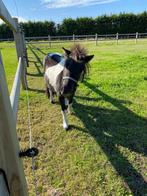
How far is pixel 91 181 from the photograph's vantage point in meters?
2.65

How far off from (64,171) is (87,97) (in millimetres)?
2692

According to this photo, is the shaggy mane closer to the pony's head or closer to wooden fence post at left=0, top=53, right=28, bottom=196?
the pony's head

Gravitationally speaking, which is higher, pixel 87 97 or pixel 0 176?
pixel 0 176

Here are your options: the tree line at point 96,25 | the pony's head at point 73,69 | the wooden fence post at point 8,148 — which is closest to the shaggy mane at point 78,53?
the pony's head at point 73,69

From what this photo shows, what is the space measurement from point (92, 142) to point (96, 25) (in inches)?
1134

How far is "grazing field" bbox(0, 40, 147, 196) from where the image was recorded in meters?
2.63

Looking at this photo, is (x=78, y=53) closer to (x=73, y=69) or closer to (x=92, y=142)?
(x=73, y=69)

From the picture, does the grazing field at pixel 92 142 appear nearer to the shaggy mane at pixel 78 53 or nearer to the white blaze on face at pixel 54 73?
the white blaze on face at pixel 54 73

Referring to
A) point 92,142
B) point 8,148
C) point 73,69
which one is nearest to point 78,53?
point 73,69

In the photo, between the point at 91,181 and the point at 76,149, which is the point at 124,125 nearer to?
the point at 76,149

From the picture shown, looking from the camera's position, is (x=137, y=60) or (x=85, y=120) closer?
(x=85, y=120)

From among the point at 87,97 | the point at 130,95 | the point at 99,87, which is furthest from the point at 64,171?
the point at 99,87

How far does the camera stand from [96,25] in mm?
30328

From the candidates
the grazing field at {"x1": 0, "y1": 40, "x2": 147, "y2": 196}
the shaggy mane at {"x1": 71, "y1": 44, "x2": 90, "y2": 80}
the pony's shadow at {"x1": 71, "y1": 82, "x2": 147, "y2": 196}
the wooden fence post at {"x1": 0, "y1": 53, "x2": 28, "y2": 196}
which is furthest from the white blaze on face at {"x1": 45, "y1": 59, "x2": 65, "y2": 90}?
the wooden fence post at {"x1": 0, "y1": 53, "x2": 28, "y2": 196}
